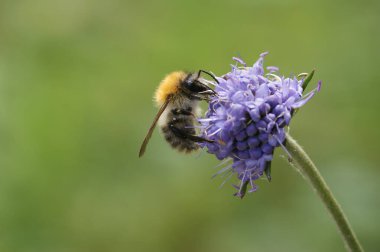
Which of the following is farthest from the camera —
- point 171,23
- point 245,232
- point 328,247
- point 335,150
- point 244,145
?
point 171,23

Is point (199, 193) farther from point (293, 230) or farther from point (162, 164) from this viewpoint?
point (293, 230)

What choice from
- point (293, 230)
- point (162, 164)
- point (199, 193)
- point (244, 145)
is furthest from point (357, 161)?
point (244, 145)

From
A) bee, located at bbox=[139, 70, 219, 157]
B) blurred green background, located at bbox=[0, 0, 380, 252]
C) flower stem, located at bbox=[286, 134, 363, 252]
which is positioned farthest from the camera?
blurred green background, located at bbox=[0, 0, 380, 252]

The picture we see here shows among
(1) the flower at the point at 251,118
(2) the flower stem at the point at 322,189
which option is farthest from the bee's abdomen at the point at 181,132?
(2) the flower stem at the point at 322,189

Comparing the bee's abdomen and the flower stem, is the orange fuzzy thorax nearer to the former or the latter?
the bee's abdomen

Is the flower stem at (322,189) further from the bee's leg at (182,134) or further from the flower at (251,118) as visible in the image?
the bee's leg at (182,134)

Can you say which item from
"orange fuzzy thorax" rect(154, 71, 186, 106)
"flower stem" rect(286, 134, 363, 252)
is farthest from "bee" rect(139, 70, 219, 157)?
"flower stem" rect(286, 134, 363, 252)

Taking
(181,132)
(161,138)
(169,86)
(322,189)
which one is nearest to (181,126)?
(181,132)
